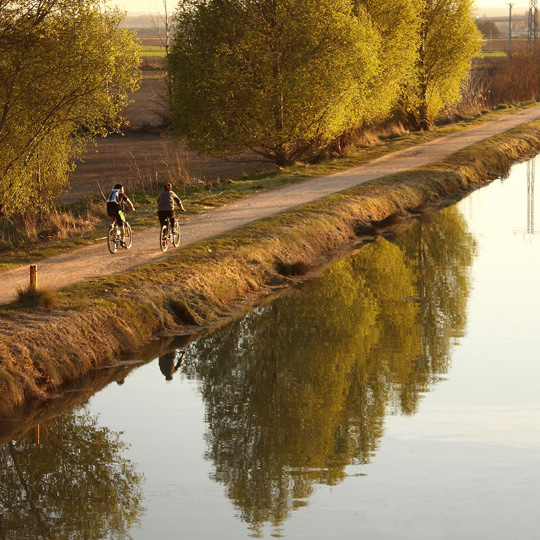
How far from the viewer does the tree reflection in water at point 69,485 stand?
1111 cm

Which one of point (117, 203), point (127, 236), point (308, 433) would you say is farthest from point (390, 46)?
point (308, 433)

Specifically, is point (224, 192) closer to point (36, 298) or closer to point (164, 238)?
point (164, 238)

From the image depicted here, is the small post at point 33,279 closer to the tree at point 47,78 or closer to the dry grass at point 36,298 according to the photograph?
the dry grass at point 36,298

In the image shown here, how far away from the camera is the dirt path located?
1984 cm

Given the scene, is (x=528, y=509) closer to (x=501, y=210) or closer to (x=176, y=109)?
(x=501, y=210)

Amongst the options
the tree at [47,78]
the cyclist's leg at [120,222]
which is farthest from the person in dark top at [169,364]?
the tree at [47,78]

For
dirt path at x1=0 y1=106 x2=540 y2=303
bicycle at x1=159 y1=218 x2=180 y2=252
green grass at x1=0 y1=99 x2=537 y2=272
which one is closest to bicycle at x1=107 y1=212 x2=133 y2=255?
dirt path at x1=0 y1=106 x2=540 y2=303

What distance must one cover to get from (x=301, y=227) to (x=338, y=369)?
10.1m

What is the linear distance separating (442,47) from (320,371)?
127 feet

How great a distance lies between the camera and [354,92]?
121 ft

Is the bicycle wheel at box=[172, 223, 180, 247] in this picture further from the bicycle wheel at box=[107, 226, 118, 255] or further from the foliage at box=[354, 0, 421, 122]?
the foliage at box=[354, 0, 421, 122]

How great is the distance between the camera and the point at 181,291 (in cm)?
1978

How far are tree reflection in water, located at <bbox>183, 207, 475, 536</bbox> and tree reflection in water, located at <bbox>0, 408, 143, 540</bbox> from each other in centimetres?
129

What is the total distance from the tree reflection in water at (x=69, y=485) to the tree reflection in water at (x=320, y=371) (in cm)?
129
